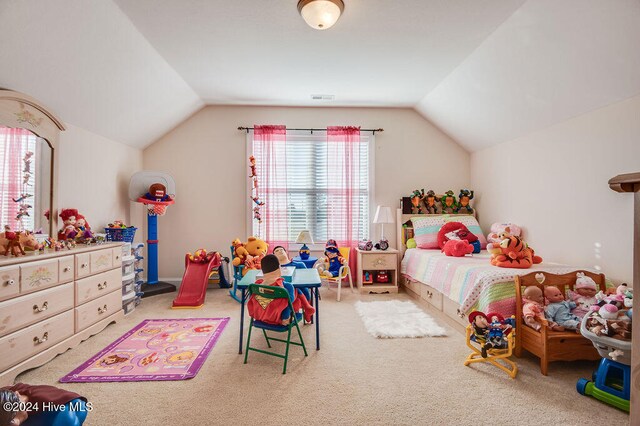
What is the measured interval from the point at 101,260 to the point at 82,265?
274mm

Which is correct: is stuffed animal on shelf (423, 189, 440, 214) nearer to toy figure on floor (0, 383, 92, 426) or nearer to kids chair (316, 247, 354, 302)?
kids chair (316, 247, 354, 302)

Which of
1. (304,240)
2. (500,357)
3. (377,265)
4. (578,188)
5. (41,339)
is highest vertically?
(578,188)

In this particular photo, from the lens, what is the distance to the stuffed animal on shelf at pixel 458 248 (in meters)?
3.70

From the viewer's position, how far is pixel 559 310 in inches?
92.2

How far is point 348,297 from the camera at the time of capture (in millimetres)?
4281

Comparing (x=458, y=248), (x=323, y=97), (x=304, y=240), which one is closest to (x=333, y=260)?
(x=304, y=240)

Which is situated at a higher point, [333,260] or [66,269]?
[66,269]

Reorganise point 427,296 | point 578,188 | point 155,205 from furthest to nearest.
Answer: point 155,205 < point 427,296 < point 578,188

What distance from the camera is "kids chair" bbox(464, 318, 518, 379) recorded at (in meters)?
2.24

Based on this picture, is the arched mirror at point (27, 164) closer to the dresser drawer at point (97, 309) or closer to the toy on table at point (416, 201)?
the dresser drawer at point (97, 309)

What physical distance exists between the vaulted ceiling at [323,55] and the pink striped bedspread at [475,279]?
1.71 m

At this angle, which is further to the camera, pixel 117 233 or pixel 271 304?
pixel 117 233

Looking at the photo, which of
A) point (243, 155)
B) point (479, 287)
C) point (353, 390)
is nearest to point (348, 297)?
point (479, 287)

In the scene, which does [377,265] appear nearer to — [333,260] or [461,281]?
[333,260]
